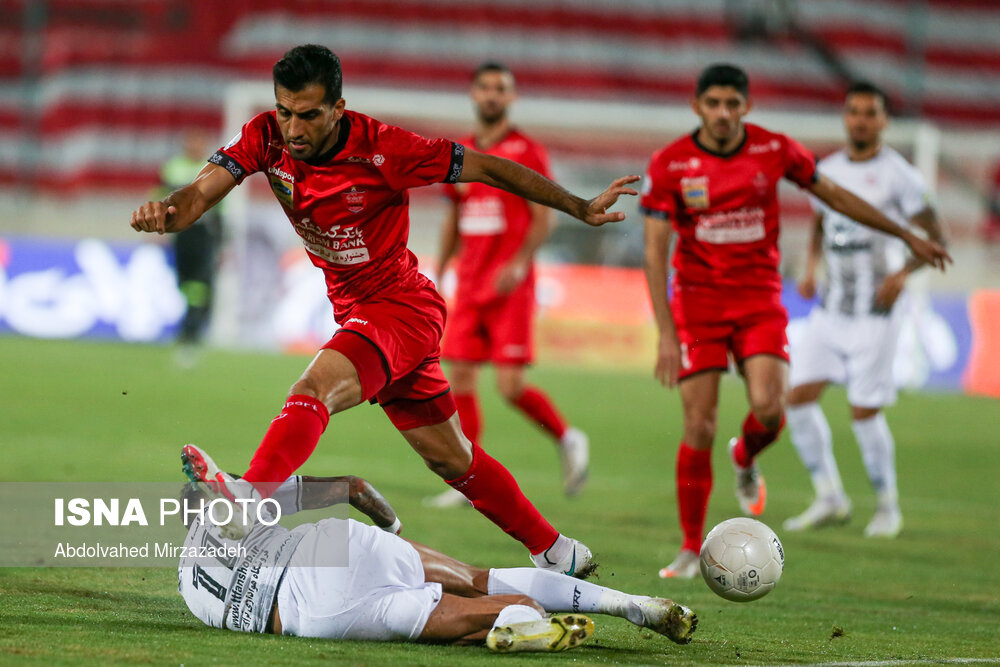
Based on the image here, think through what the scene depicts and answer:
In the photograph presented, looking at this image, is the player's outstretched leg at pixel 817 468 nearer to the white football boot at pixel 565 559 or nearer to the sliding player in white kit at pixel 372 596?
the white football boot at pixel 565 559

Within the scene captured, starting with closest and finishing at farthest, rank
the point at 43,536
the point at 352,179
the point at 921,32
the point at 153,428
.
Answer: the point at 352,179, the point at 43,536, the point at 153,428, the point at 921,32

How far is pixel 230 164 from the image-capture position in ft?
14.9

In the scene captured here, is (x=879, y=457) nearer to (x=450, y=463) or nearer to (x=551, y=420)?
(x=551, y=420)

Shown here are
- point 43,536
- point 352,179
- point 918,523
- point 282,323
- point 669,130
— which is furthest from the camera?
point 669,130

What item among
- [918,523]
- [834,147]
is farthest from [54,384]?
[834,147]

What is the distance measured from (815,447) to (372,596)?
14.3 ft

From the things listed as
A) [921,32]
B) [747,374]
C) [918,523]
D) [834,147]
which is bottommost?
[918,523]

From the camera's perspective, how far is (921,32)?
2705 centimetres

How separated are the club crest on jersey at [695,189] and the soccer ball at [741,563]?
1.84 metres

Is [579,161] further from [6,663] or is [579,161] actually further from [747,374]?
[6,663]

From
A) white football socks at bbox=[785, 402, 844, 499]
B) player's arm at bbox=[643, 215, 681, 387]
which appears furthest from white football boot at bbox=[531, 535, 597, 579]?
white football socks at bbox=[785, 402, 844, 499]

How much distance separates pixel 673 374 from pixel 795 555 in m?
1.35

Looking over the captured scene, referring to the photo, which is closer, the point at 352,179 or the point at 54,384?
the point at 352,179

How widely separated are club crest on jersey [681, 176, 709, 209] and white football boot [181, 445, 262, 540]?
294 cm
